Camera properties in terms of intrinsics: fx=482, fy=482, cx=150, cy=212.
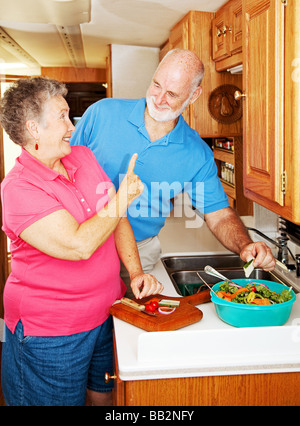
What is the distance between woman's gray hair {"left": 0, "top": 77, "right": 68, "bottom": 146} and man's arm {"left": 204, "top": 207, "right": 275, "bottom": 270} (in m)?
0.89

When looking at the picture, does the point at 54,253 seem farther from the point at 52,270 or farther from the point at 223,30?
the point at 223,30

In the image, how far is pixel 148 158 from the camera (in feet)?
6.65

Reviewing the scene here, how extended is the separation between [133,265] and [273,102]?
762 mm

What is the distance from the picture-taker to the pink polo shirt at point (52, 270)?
1491 mm

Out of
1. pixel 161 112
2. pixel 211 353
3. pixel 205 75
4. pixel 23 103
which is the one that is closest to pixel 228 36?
pixel 205 75

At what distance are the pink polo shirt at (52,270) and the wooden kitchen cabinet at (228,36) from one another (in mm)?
1021

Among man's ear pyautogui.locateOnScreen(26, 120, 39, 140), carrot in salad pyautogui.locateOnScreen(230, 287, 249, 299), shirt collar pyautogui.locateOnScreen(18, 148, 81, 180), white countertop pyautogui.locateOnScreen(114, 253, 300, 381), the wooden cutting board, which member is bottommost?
white countertop pyautogui.locateOnScreen(114, 253, 300, 381)

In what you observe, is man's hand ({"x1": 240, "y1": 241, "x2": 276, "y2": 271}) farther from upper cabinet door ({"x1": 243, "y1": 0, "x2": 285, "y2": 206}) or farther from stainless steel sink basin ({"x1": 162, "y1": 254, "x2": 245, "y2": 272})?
stainless steel sink basin ({"x1": 162, "y1": 254, "x2": 245, "y2": 272})

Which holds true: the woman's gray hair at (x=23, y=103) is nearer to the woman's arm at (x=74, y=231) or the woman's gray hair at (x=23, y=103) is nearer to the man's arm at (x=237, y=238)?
the woman's arm at (x=74, y=231)

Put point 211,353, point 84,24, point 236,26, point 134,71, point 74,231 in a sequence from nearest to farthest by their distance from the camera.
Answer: point 211,353 < point 74,231 < point 236,26 < point 84,24 < point 134,71

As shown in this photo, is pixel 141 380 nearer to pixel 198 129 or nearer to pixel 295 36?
pixel 295 36

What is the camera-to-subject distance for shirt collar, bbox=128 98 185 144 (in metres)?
2.03

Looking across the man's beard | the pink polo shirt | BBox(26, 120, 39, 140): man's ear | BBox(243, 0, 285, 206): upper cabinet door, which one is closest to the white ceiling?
the man's beard

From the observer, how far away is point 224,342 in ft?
4.48
